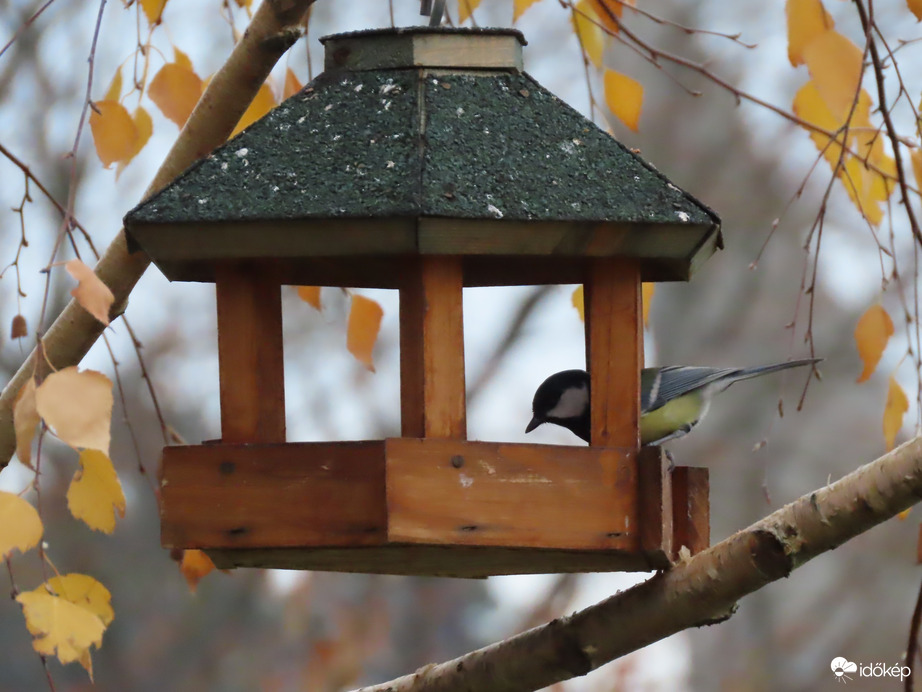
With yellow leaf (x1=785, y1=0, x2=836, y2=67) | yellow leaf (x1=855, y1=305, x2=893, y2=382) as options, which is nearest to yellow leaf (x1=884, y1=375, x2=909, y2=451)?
yellow leaf (x1=855, y1=305, x2=893, y2=382)

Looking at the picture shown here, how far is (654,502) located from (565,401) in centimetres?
46

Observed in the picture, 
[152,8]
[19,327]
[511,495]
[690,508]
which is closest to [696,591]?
[690,508]

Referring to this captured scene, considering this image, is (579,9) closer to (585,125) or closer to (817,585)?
(585,125)

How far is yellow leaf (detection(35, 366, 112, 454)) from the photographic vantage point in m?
1.26

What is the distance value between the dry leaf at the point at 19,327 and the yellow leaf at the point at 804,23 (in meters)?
1.25

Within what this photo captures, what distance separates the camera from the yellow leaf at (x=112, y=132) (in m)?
1.98

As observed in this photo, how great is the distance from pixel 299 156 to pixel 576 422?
0.76 m

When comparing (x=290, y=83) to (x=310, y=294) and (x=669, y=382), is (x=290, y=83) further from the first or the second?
(x=669, y=382)

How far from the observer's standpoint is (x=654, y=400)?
219 cm

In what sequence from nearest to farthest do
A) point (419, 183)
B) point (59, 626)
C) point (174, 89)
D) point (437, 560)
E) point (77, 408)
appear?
point (77, 408) < point (59, 626) < point (419, 183) < point (437, 560) < point (174, 89)

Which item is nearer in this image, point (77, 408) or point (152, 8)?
point (77, 408)

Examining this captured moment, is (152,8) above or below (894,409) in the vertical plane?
above

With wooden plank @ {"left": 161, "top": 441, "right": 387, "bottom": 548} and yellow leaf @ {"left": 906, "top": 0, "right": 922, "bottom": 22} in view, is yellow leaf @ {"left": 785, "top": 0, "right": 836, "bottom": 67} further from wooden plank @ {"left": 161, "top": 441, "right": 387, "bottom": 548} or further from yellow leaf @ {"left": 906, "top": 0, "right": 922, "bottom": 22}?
wooden plank @ {"left": 161, "top": 441, "right": 387, "bottom": 548}

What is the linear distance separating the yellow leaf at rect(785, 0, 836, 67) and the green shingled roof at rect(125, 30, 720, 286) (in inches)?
11.1
